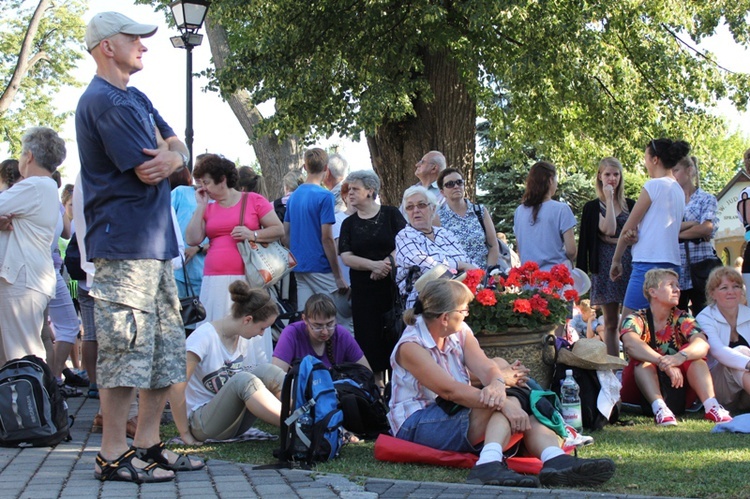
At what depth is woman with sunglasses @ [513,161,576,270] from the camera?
29.0 feet

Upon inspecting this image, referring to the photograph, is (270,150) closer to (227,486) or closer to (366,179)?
(366,179)

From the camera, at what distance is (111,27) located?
506 centimetres

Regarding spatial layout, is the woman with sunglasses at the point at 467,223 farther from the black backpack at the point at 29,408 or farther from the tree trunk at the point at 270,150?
the tree trunk at the point at 270,150

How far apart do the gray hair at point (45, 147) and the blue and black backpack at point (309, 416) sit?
237 centimetres

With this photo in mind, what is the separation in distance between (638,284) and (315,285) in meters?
2.84

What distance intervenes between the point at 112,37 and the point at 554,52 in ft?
34.7

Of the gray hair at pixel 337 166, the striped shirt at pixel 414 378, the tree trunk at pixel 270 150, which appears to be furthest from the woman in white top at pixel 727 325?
the tree trunk at pixel 270 150

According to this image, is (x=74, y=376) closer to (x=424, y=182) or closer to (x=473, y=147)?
(x=424, y=182)

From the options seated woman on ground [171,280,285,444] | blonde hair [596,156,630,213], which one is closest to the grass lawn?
seated woman on ground [171,280,285,444]

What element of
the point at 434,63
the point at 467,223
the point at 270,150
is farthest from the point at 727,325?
the point at 270,150

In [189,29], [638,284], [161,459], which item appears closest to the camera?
[161,459]

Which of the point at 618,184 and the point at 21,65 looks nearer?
the point at 618,184

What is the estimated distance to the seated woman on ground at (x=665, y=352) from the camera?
7645 mm

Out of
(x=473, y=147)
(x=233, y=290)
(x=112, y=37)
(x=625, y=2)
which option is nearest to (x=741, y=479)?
(x=233, y=290)
